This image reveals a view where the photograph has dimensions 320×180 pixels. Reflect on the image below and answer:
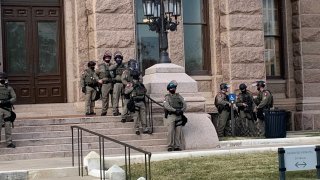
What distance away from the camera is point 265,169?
11852 mm

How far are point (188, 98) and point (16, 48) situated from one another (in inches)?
248

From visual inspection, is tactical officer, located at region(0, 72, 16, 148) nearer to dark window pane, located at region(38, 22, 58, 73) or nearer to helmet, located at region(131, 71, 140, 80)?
helmet, located at region(131, 71, 140, 80)

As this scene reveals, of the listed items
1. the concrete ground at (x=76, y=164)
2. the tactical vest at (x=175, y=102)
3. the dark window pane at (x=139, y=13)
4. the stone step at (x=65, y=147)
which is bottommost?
the concrete ground at (x=76, y=164)

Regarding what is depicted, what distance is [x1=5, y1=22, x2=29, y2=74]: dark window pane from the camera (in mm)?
19578

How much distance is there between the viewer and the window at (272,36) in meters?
23.4

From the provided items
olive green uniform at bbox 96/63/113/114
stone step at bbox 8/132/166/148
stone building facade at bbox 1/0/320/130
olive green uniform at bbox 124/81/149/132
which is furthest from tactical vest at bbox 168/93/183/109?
stone building facade at bbox 1/0/320/130

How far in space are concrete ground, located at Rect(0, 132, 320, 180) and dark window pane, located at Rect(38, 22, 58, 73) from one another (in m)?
6.37

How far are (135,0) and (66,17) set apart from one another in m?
2.32

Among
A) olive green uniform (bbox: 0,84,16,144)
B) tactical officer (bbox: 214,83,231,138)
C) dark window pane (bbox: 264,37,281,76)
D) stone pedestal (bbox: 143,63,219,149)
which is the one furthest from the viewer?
dark window pane (bbox: 264,37,281,76)

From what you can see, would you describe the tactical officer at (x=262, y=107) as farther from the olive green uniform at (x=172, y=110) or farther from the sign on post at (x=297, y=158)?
the sign on post at (x=297, y=158)

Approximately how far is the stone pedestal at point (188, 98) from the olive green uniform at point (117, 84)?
2.60ft

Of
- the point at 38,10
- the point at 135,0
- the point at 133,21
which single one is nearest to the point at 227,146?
the point at 133,21

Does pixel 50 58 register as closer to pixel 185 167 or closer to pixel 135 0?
pixel 135 0

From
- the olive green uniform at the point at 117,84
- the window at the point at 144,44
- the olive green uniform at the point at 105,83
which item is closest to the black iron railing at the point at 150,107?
the olive green uniform at the point at 117,84
